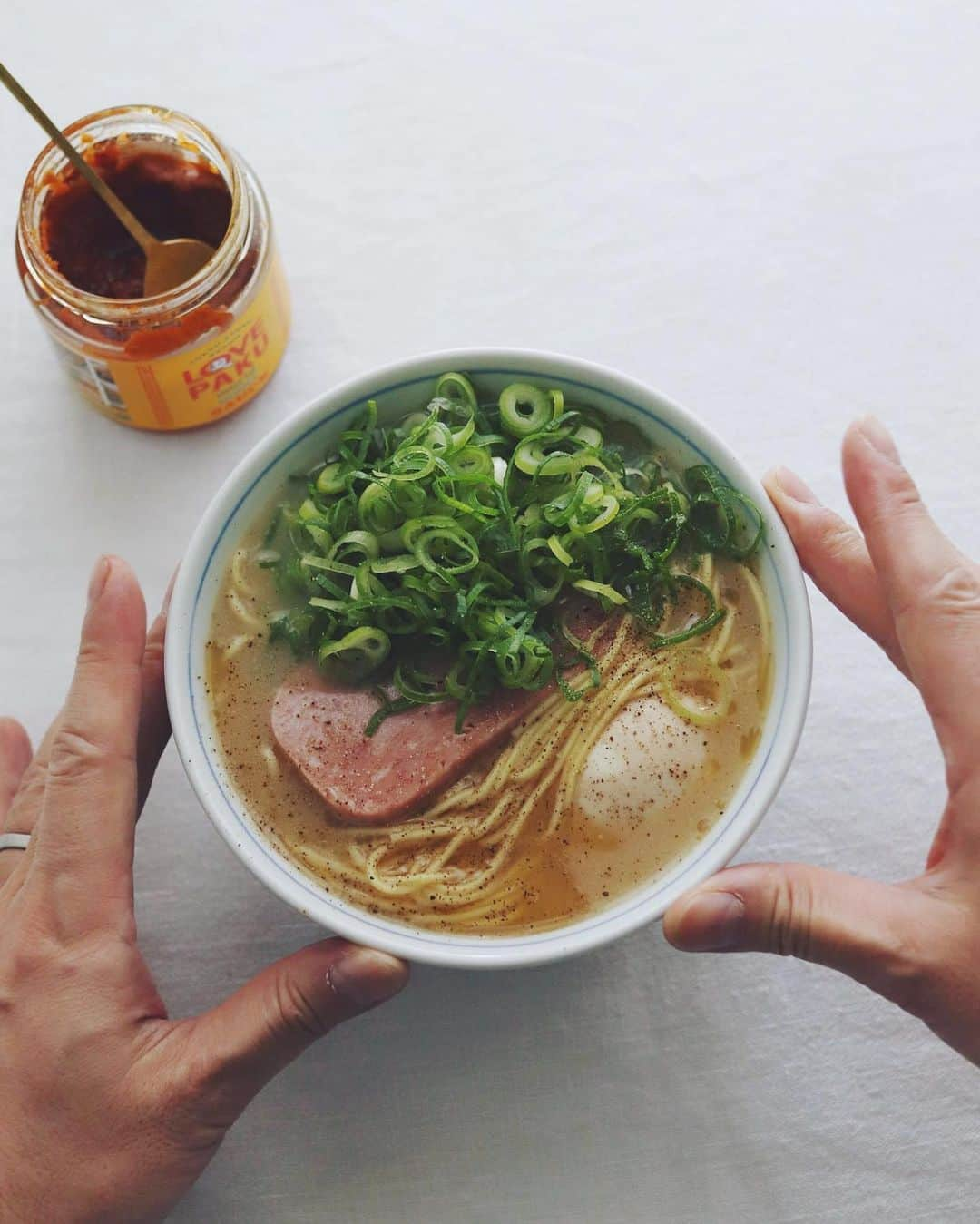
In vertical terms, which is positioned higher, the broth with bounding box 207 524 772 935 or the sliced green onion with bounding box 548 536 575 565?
the sliced green onion with bounding box 548 536 575 565

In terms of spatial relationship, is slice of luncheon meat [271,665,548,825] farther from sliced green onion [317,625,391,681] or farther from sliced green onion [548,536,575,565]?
sliced green onion [548,536,575,565]

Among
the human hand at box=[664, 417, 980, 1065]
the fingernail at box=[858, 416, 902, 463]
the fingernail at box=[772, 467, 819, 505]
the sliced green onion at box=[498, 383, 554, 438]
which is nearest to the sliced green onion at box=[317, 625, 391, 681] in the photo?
the sliced green onion at box=[498, 383, 554, 438]

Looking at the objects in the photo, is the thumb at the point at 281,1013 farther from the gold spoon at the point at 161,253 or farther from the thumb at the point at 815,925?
the gold spoon at the point at 161,253

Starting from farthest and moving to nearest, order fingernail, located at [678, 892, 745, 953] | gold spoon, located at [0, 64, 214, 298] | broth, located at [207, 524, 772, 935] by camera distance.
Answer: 1. gold spoon, located at [0, 64, 214, 298]
2. broth, located at [207, 524, 772, 935]
3. fingernail, located at [678, 892, 745, 953]

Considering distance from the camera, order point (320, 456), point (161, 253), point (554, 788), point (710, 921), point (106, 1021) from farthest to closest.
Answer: point (161, 253) → point (320, 456) → point (554, 788) → point (106, 1021) → point (710, 921)

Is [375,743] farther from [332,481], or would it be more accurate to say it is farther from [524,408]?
[524,408]

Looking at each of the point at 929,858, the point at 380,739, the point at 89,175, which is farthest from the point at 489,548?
the point at 89,175

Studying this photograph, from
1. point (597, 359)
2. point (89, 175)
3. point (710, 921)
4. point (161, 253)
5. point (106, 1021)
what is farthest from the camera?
point (597, 359)

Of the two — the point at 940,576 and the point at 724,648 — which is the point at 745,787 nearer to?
the point at 724,648
